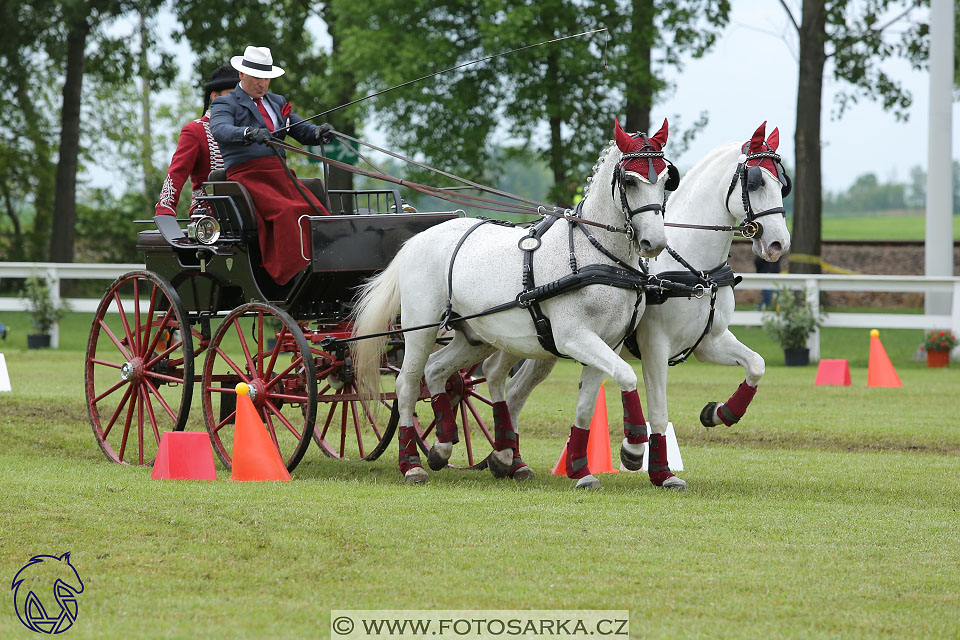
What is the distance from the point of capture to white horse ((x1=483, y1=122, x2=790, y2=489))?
7.31 meters

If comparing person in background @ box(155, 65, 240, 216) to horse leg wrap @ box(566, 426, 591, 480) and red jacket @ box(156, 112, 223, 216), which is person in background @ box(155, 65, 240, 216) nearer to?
red jacket @ box(156, 112, 223, 216)

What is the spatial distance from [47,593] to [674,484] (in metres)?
3.76

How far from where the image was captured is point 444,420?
26.2 ft

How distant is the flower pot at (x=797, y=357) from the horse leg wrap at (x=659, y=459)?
1023 centimetres

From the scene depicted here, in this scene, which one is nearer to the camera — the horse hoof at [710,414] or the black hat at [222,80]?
the horse hoof at [710,414]

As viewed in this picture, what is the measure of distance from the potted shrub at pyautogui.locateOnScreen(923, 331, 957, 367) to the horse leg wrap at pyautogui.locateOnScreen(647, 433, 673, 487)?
10.7m

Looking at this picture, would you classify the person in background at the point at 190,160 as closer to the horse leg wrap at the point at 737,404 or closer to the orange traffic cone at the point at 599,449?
the orange traffic cone at the point at 599,449

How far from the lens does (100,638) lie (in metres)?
4.34

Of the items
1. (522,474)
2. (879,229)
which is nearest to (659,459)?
(522,474)

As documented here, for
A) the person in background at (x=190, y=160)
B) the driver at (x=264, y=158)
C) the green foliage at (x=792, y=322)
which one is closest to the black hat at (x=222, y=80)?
the person in background at (x=190, y=160)

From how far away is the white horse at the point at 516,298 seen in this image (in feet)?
22.7

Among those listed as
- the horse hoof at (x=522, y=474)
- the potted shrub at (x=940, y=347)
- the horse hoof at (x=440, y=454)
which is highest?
the potted shrub at (x=940, y=347)

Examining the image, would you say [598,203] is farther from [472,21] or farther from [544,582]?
[472,21]

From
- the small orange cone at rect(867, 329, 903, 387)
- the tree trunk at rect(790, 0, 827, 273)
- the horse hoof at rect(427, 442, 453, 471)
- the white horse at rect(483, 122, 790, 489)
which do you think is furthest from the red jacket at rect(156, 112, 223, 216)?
the tree trunk at rect(790, 0, 827, 273)
